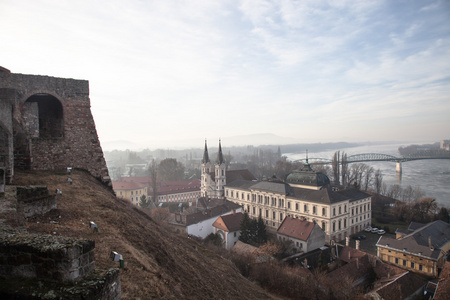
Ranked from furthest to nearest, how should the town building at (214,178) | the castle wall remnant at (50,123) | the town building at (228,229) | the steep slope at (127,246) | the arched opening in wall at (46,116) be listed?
1. the town building at (214,178)
2. the town building at (228,229)
3. the arched opening in wall at (46,116)
4. the castle wall remnant at (50,123)
5. the steep slope at (127,246)

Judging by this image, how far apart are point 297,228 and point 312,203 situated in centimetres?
790

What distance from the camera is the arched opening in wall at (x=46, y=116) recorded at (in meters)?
10.6

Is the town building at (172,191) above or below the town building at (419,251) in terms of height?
above

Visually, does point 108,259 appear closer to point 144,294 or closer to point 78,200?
point 144,294

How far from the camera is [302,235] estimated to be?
1231 inches

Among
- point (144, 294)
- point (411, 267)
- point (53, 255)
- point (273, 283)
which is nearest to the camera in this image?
point (53, 255)

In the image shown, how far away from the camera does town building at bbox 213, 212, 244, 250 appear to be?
32969mm

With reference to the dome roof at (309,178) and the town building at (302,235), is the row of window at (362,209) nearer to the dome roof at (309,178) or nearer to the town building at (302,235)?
the dome roof at (309,178)

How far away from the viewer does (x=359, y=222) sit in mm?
41062

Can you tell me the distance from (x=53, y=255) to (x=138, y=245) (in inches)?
156

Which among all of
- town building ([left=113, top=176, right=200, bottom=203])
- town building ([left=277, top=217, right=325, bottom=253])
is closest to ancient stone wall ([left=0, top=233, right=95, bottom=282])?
town building ([left=277, top=217, right=325, bottom=253])

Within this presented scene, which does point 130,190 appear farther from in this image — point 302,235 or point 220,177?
point 302,235

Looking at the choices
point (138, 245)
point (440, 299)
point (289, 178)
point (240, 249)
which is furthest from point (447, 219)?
point (138, 245)

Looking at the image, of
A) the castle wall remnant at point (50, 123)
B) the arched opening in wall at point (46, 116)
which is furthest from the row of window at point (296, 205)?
the arched opening in wall at point (46, 116)
